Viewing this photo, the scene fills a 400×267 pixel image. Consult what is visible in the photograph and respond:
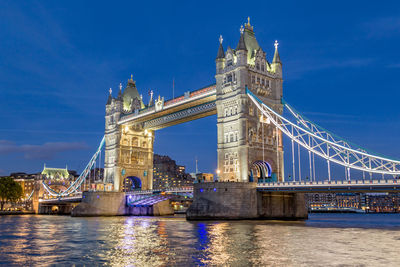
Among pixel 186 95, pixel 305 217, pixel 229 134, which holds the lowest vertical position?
pixel 305 217

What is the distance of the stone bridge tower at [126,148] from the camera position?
83125mm

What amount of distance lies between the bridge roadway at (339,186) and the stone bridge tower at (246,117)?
20.1 ft

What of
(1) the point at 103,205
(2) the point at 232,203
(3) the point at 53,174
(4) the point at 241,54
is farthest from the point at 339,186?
(3) the point at 53,174

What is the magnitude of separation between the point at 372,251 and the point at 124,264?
13.3 meters

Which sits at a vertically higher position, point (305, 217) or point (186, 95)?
point (186, 95)

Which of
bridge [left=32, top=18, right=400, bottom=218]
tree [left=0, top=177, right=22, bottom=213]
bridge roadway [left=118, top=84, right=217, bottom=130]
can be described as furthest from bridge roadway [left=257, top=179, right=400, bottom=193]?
tree [left=0, top=177, right=22, bottom=213]

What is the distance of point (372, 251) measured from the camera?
23062mm

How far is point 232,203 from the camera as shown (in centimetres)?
4969

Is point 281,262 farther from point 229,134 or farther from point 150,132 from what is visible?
point 150,132

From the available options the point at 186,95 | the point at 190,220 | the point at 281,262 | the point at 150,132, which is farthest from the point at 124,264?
the point at 150,132

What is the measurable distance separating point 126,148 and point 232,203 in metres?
39.1

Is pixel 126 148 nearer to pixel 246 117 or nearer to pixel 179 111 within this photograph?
A: pixel 179 111

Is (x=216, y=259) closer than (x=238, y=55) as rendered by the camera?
Yes

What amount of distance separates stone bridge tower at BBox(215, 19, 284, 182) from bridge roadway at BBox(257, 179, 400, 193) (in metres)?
6.12
